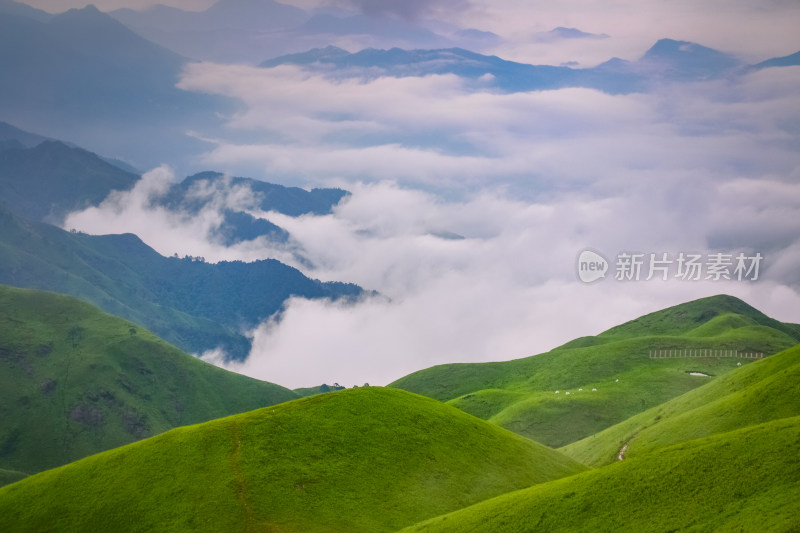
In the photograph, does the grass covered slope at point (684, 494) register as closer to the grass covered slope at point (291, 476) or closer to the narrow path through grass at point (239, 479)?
the grass covered slope at point (291, 476)

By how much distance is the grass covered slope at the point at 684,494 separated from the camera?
1982 inches

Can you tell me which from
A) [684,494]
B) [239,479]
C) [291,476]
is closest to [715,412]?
[684,494]

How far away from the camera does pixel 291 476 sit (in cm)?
8406

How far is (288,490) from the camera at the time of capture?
268ft

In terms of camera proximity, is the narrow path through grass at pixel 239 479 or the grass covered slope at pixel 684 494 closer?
the grass covered slope at pixel 684 494

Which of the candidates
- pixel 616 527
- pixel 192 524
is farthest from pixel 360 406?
pixel 616 527

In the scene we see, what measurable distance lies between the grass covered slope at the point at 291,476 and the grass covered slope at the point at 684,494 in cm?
1891

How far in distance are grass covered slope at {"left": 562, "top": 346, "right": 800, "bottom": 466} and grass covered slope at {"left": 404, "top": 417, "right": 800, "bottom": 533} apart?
42.0m

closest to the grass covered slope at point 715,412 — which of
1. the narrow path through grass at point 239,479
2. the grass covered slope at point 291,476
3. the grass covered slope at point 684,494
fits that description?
the grass covered slope at point 291,476

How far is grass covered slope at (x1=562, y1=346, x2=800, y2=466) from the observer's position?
325 feet

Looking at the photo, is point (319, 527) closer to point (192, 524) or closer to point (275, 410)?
point (192, 524)

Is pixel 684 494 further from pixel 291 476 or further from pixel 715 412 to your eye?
pixel 715 412

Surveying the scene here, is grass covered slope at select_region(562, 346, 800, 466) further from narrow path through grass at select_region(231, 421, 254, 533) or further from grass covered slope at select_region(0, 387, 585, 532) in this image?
narrow path through grass at select_region(231, 421, 254, 533)

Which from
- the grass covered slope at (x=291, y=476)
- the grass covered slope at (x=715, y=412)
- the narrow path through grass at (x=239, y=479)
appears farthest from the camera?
the grass covered slope at (x=715, y=412)
